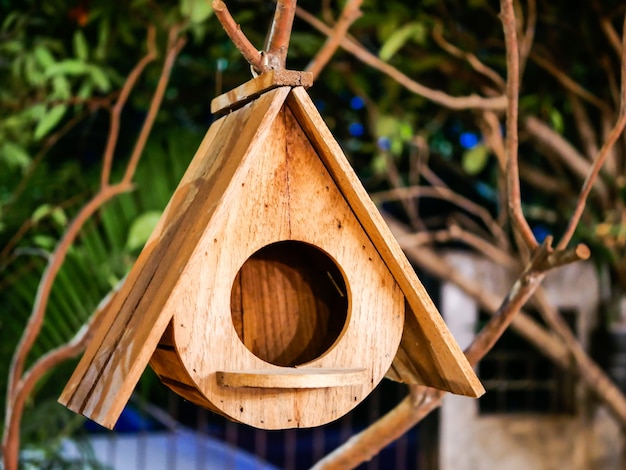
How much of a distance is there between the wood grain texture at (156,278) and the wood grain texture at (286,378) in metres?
0.11

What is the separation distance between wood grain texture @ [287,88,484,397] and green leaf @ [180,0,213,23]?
71 cm

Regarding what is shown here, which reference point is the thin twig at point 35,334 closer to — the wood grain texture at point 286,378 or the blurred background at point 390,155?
the blurred background at point 390,155

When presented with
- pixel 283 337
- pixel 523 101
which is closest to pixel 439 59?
pixel 523 101

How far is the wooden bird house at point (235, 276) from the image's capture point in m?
0.88

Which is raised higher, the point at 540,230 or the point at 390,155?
the point at 390,155

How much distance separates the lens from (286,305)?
3.97 ft

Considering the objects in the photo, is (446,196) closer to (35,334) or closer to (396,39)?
(396,39)

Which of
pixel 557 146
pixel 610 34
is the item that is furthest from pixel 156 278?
pixel 557 146

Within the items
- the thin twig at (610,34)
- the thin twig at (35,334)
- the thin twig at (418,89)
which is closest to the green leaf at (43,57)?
the thin twig at (35,334)

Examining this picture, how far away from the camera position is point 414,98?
2525 mm

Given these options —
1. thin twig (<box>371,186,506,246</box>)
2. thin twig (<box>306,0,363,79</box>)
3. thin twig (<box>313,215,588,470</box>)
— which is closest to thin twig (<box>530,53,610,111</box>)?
thin twig (<box>371,186,506,246</box>)

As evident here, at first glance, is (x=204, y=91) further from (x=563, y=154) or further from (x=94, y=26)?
(x=563, y=154)

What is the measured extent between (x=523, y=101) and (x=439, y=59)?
0.34 m

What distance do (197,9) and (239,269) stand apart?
31.6 inches
